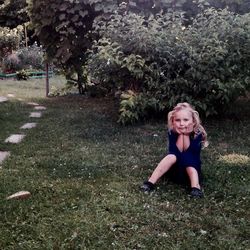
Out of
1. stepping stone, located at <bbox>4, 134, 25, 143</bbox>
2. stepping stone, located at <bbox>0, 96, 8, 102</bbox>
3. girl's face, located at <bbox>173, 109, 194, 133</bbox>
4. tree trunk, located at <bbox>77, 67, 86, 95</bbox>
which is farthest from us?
tree trunk, located at <bbox>77, 67, 86, 95</bbox>

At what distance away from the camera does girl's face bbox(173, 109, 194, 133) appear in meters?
4.04

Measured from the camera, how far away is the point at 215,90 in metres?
6.40

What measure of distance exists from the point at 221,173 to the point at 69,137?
2250mm

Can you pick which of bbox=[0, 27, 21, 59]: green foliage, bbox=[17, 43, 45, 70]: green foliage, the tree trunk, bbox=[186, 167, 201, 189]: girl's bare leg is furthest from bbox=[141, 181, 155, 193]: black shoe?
bbox=[0, 27, 21, 59]: green foliage

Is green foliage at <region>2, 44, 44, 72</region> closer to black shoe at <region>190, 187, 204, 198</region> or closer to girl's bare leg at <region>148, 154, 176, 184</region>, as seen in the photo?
girl's bare leg at <region>148, 154, 176, 184</region>

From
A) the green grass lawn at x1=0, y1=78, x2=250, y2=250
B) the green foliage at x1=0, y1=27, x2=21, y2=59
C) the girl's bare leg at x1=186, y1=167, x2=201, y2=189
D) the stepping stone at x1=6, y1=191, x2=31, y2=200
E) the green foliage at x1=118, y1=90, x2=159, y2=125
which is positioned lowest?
the green grass lawn at x1=0, y1=78, x2=250, y2=250

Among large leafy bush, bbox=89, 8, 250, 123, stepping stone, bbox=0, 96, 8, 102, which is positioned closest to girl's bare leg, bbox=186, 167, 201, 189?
large leafy bush, bbox=89, 8, 250, 123

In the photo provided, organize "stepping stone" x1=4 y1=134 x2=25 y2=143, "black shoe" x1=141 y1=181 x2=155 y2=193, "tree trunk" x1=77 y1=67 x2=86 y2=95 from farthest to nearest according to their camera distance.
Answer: "tree trunk" x1=77 y1=67 x2=86 y2=95
"stepping stone" x1=4 y1=134 x2=25 y2=143
"black shoe" x1=141 y1=181 x2=155 y2=193

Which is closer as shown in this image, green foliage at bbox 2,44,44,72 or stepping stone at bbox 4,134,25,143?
stepping stone at bbox 4,134,25,143

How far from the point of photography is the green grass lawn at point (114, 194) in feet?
9.70

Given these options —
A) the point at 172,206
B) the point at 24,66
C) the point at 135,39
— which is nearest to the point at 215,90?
the point at 135,39

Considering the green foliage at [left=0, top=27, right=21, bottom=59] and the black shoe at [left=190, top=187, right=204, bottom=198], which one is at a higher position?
the green foliage at [left=0, top=27, right=21, bottom=59]

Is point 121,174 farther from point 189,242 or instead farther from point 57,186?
point 189,242

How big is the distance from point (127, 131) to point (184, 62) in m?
1.29
